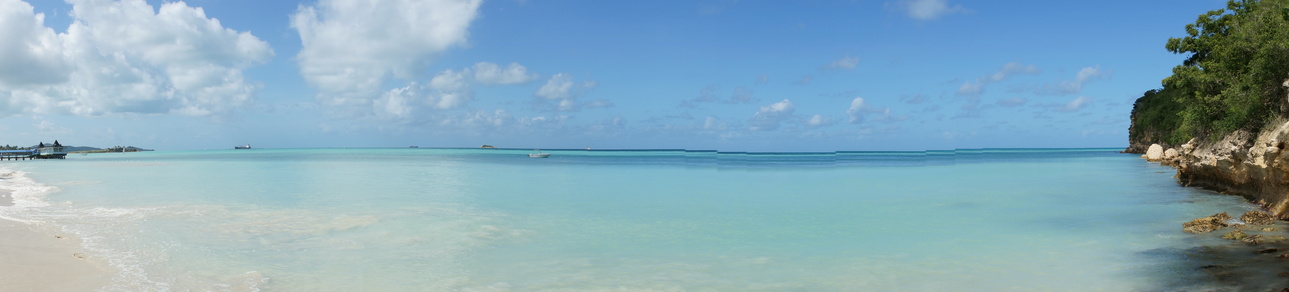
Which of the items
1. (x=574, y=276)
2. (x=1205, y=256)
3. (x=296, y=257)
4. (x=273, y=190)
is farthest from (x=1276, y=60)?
(x=273, y=190)

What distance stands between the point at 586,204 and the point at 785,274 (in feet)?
32.6

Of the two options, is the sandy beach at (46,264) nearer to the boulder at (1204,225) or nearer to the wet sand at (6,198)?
the wet sand at (6,198)

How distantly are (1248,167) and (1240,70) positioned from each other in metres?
5.77

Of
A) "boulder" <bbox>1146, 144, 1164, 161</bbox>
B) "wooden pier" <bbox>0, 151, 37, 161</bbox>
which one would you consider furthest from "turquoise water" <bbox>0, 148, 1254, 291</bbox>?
"wooden pier" <bbox>0, 151, 37, 161</bbox>

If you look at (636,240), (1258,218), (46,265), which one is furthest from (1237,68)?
(46,265)

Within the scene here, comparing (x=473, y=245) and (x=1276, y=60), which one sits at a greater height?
(x=1276, y=60)

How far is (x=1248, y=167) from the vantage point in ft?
44.3

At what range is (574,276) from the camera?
26.3ft

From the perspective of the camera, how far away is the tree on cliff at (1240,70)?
13.8m

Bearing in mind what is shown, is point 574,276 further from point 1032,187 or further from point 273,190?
point 1032,187

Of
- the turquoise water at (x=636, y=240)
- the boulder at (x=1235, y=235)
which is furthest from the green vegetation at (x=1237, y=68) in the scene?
the boulder at (x=1235, y=235)

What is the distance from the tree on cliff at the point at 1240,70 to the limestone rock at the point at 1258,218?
8.19ft

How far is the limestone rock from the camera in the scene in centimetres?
Answer: 1068

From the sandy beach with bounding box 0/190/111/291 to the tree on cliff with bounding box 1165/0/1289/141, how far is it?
18.7m
